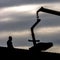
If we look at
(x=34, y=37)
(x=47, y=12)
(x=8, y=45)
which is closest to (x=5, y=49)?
(x=8, y=45)

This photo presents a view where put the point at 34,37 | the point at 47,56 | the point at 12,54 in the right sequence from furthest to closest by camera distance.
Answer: the point at 34,37 < the point at 47,56 < the point at 12,54

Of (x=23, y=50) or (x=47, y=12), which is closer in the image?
(x=23, y=50)

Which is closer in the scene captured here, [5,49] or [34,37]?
[5,49]

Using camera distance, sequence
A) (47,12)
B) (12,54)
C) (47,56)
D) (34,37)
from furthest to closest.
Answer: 1. (47,12)
2. (34,37)
3. (47,56)
4. (12,54)

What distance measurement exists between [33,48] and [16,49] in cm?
144

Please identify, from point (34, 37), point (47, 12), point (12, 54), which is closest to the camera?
point (12, 54)

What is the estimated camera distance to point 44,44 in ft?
99.8

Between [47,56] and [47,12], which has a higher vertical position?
[47,12]

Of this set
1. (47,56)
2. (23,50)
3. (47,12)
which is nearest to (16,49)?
(23,50)

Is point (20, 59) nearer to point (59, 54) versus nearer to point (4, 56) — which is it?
point (4, 56)

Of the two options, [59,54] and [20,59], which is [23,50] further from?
[59,54]

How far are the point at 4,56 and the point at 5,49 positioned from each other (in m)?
0.62

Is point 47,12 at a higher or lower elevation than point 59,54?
higher

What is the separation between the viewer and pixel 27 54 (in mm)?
30016
